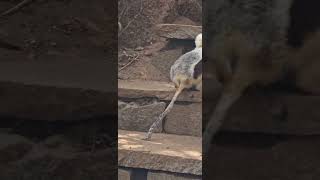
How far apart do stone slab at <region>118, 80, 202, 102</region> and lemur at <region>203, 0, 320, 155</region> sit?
1.96 m

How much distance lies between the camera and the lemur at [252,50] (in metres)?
0.64

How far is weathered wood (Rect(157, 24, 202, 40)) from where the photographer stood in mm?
2787

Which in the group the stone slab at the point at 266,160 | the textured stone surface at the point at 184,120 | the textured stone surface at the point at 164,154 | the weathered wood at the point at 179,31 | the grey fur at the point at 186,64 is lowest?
the textured stone surface at the point at 164,154

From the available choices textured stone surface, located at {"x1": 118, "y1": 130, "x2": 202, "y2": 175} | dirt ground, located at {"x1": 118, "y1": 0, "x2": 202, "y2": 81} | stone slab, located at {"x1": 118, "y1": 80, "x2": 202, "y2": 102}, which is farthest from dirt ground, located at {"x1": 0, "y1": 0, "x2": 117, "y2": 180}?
dirt ground, located at {"x1": 118, "y1": 0, "x2": 202, "y2": 81}

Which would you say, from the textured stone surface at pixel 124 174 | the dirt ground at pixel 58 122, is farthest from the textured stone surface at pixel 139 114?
the dirt ground at pixel 58 122

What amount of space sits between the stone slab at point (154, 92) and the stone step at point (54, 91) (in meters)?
1.95

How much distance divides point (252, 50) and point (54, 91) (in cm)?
22

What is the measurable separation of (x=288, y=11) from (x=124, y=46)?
2253 millimetres

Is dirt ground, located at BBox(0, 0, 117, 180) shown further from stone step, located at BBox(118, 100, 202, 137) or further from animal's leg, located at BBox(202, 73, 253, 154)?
stone step, located at BBox(118, 100, 202, 137)

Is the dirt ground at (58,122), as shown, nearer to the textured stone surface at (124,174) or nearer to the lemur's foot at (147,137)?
the textured stone surface at (124,174)

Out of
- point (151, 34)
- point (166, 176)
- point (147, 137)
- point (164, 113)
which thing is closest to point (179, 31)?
point (151, 34)

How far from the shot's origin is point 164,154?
251 centimetres

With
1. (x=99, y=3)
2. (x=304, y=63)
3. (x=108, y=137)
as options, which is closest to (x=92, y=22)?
(x=99, y=3)

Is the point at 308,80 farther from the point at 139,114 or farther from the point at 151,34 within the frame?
the point at 151,34
